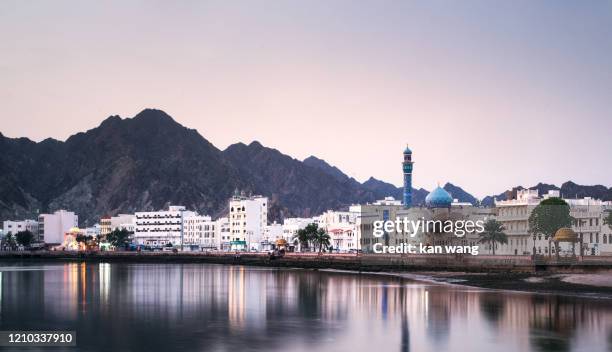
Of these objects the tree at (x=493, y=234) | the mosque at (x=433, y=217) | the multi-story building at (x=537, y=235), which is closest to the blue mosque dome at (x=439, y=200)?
the mosque at (x=433, y=217)

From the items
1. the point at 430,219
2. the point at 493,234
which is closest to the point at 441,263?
the point at 493,234

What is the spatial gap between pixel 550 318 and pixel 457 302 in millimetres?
15375

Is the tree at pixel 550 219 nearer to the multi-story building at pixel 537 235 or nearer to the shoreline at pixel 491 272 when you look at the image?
the multi-story building at pixel 537 235

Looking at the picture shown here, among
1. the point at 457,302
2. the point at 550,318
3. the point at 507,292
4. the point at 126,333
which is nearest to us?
the point at 126,333

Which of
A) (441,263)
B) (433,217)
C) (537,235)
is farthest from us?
(433,217)

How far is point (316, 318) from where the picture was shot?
2687 inches

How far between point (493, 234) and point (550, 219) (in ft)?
42.6

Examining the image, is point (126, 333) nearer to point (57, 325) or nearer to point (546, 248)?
point (57, 325)

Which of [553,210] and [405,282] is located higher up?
[553,210]

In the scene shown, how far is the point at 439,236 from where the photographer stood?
513 ft

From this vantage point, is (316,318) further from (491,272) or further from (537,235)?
(537,235)

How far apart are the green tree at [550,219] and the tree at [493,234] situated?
8.28m

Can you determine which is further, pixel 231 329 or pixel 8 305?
pixel 8 305

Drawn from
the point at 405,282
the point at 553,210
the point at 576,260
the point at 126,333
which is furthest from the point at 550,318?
the point at 553,210
